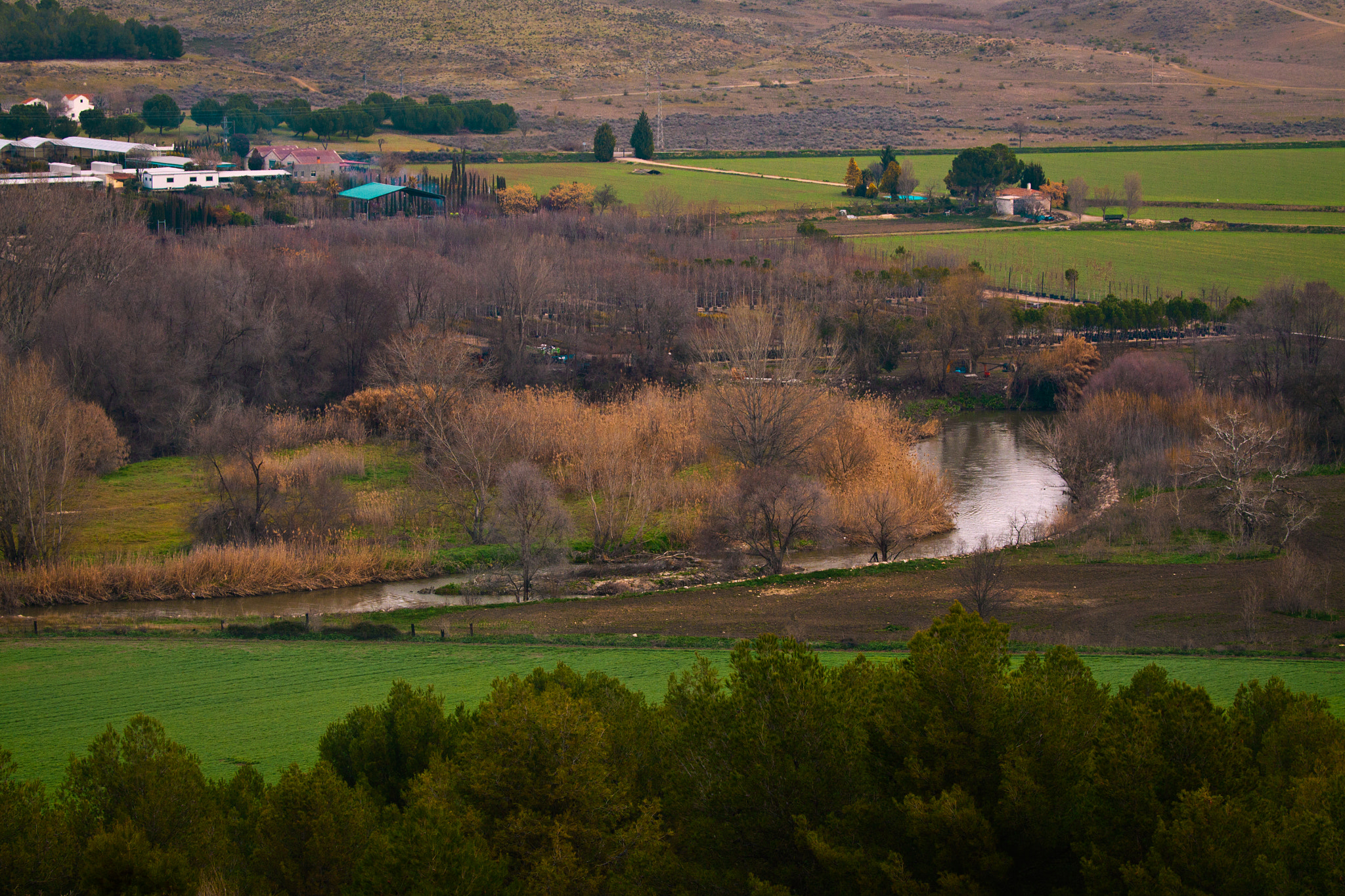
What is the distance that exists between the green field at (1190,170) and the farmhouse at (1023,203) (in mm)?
9565

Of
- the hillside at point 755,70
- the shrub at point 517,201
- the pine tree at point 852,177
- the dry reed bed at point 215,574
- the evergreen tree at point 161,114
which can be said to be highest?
the hillside at point 755,70

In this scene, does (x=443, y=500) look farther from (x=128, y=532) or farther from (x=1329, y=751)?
(x=1329, y=751)

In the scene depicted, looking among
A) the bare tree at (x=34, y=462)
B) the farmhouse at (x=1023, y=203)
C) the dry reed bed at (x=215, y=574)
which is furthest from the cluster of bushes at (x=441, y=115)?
the dry reed bed at (x=215, y=574)

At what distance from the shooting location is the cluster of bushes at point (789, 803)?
42.4ft

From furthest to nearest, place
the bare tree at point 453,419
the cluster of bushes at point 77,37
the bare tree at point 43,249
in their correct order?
the cluster of bushes at point 77,37, the bare tree at point 43,249, the bare tree at point 453,419

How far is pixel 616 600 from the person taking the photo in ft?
109

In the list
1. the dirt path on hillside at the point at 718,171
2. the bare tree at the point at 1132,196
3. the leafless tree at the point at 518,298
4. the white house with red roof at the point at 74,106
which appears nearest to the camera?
the leafless tree at the point at 518,298

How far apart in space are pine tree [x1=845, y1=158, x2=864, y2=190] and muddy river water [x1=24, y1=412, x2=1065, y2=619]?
168ft

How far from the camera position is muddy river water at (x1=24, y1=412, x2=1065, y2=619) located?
111ft

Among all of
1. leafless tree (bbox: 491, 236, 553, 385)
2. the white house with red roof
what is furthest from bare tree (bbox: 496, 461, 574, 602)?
the white house with red roof

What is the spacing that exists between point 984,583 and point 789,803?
17246 mm

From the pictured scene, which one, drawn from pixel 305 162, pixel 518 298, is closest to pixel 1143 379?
pixel 518 298

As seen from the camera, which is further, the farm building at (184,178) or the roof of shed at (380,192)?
the roof of shed at (380,192)

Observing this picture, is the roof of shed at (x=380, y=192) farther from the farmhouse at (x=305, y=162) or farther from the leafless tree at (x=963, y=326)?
the leafless tree at (x=963, y=326)
